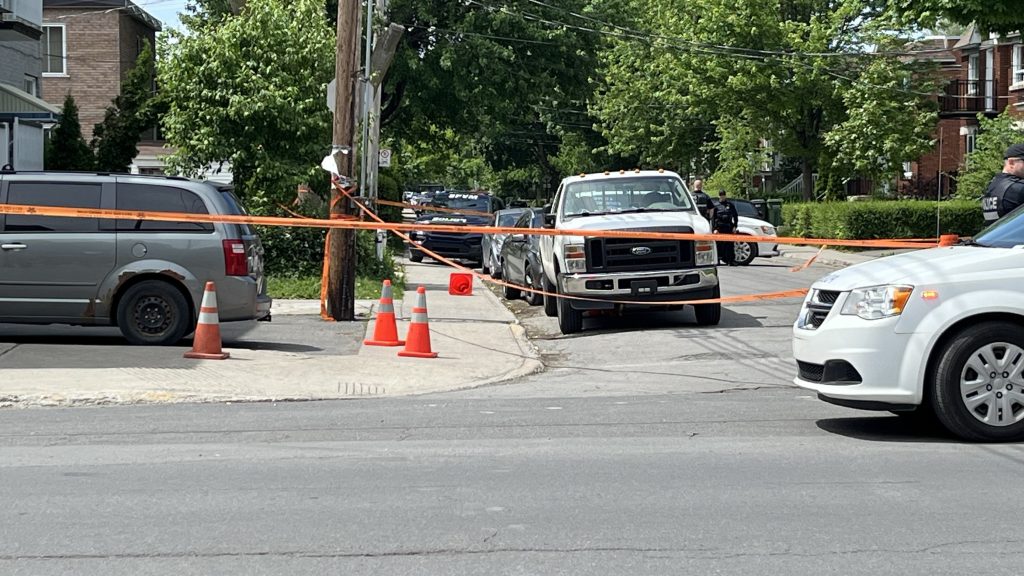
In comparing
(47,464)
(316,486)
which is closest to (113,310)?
(47,464)

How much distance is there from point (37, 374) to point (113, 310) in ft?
7.41

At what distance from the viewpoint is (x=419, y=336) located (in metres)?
14.0

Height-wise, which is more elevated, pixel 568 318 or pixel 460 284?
pixel 460 284

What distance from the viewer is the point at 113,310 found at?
13.9 meters

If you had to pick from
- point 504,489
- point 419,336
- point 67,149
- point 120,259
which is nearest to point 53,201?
point 120,259

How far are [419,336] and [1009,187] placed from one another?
19.7ft

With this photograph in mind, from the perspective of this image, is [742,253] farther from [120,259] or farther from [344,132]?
[120,259]

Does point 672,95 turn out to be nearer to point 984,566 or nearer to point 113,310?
point 113,310

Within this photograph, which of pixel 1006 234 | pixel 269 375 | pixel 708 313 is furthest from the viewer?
pixel 708 313

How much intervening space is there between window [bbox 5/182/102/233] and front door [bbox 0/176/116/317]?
0.03 ft

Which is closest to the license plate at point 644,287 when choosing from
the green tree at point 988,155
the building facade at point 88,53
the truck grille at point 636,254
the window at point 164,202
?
the truck grille at point 636,254

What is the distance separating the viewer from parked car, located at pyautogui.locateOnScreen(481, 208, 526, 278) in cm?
2620

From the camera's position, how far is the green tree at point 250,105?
23266 millimetres

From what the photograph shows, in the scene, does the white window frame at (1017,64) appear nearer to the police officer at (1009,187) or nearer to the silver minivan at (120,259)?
the police officer at (1009,187)
